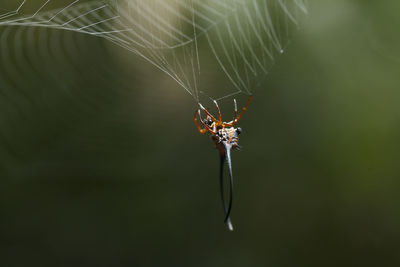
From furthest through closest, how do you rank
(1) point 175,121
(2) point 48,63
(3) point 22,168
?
1. (1) point 175,121
2. (3) point 22,168
3. (2) point 48,63

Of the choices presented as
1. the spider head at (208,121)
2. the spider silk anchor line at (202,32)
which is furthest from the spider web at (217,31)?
the spider head at (208,121)

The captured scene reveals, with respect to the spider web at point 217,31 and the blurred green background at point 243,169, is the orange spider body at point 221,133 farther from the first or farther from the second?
the blurred green background at point 243,169

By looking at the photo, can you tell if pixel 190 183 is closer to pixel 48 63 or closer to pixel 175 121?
pixel 175 121

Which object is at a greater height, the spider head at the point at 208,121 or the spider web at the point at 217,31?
the spider web at the point at 217,31

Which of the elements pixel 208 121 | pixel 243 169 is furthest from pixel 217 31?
pixel 208 121

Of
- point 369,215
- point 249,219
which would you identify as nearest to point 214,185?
point 249,219

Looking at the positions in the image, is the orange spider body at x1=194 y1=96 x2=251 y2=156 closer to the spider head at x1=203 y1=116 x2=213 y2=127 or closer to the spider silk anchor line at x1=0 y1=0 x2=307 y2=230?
the spider head at x1=203 y1=116 x2=213 y2=127

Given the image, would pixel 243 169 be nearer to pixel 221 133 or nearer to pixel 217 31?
pixel 217 31

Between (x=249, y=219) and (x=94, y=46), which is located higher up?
(x=94, y=46)
